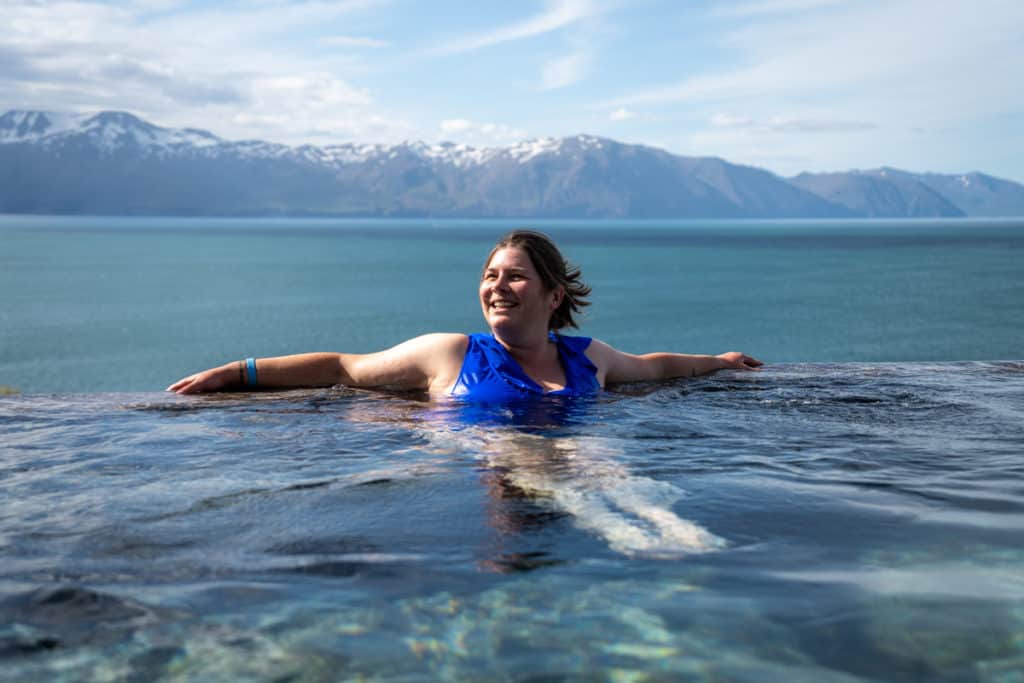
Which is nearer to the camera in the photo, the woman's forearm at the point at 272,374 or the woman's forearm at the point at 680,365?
the woman's forearm at the point at 272,374

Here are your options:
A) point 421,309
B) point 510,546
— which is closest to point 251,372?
point 510,546

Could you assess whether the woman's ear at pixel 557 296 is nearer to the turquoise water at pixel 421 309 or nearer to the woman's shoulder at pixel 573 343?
the woman's shoulder at pixel 573 343

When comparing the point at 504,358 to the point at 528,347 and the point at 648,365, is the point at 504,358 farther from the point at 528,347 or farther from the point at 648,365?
the point at 648,365

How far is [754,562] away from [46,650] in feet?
9.15

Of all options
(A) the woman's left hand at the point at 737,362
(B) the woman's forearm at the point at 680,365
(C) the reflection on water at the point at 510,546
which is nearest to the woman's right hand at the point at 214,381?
(C) the reflection on water at the point at 510,546

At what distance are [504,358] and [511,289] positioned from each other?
657 millimetres

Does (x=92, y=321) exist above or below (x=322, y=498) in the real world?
below

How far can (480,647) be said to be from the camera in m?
3.10

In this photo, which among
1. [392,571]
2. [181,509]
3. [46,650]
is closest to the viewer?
[46,650]

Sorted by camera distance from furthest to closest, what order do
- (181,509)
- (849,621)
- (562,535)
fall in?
(181,509)
(562,535)
(849,621)

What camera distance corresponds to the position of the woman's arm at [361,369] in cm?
806

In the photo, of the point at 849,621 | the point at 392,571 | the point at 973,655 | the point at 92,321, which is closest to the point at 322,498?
the point at 392,571

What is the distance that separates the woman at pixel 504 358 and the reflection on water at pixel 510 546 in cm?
58

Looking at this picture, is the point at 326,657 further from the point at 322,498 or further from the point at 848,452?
the point at 848,452
